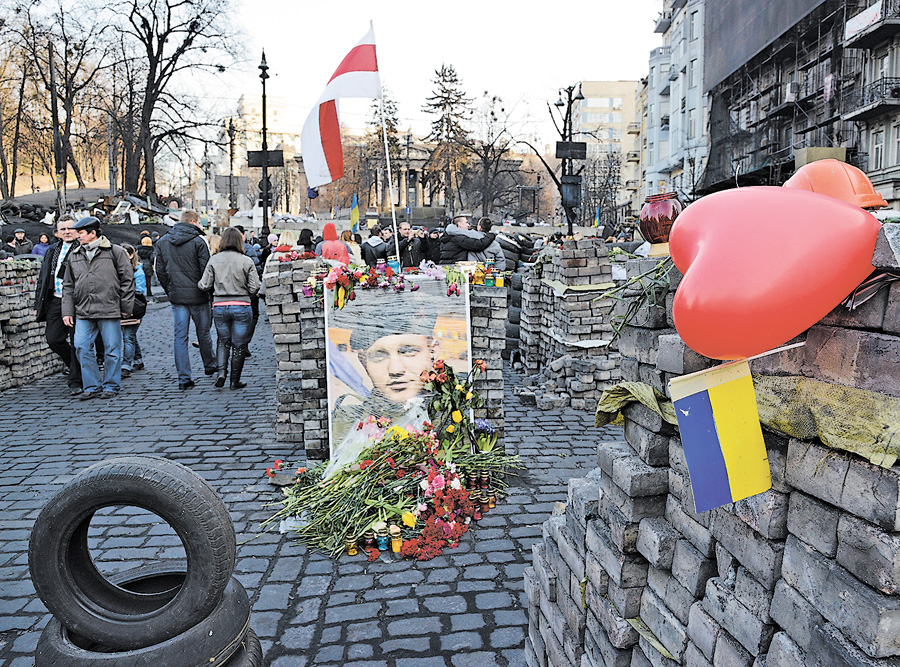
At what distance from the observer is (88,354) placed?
833 centimetres

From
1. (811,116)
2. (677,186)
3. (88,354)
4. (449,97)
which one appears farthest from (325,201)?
(88,354)

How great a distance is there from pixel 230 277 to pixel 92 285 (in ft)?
5.65

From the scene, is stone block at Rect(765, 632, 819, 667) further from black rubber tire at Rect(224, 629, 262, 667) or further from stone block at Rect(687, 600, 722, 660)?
black rubber tire at Rect(224, 629, 262, 667)

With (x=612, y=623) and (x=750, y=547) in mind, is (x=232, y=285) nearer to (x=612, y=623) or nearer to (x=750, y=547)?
(x=612, y=623)

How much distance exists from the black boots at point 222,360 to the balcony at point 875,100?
953 inches

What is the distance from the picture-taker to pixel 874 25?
22328 mm

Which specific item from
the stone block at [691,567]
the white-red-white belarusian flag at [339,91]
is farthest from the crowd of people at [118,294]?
the stone block at [691,567]

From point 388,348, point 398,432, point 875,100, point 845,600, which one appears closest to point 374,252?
point 388,348

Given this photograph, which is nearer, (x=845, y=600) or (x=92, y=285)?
(x=845, y=600)

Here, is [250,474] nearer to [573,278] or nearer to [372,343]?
[372,343]

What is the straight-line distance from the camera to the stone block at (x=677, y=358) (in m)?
2.00

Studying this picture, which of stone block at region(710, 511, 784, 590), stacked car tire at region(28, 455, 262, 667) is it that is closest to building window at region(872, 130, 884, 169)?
stone block at region(710, 511, 784, 590)

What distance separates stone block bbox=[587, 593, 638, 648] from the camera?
2250 millimetres

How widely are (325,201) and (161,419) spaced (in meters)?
77.5
